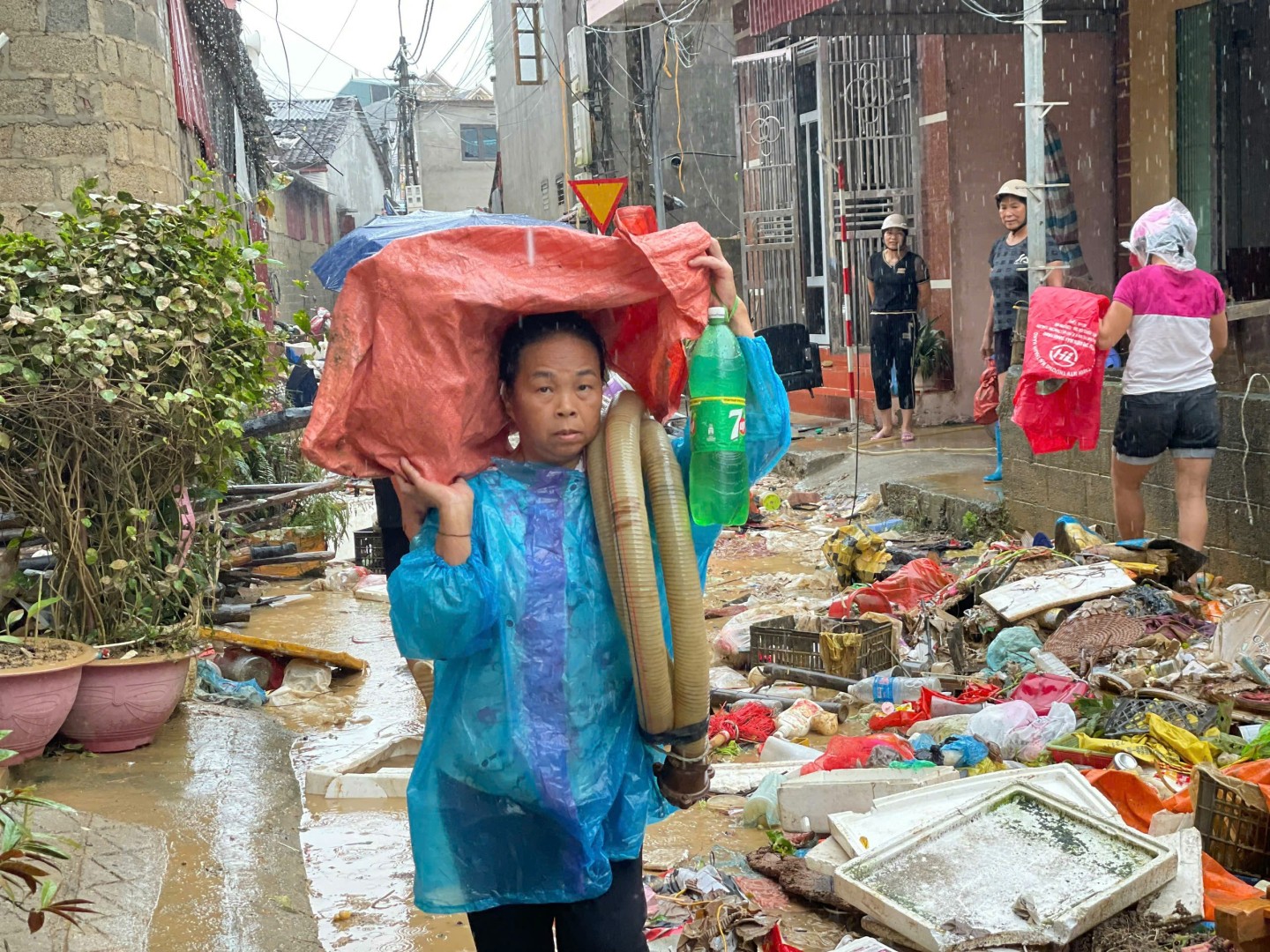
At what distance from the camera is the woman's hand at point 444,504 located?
229cm

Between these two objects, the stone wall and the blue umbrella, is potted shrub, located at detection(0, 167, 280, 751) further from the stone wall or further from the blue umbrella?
the stone wall

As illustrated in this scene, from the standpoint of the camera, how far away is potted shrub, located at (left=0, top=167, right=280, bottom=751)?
16.0 feet

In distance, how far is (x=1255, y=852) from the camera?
12.2ft

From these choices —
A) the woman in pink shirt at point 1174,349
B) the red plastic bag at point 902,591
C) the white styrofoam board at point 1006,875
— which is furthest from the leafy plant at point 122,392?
the woman in pink shirt at point 1174,349

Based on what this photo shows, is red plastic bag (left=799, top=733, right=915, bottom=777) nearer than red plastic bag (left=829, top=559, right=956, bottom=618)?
Yes

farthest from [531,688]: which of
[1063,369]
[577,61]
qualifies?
[577,61]

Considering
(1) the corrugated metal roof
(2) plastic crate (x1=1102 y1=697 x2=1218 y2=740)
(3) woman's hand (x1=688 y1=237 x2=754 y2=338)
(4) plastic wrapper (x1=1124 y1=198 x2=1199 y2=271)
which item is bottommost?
(2) plastic crate (x1=1102 y1=697 x2=1218 y2=740)

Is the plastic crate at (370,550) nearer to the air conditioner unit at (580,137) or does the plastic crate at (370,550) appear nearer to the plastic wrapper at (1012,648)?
the plastic wrapper at (1012,648)

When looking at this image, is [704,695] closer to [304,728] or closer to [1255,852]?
[1255,852]

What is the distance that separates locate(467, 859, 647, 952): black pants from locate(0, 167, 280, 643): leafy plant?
311 centimetres

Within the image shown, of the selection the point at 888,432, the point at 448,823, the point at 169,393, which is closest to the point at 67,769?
the point at 169,393

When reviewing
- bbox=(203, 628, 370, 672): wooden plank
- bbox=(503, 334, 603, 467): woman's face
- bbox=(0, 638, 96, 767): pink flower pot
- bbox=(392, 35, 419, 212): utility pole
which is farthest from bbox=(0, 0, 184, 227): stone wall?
bbox=(392, 35, 419, 212): utility pole

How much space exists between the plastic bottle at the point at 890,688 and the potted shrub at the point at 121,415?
2.92 metres

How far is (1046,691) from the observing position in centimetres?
544
